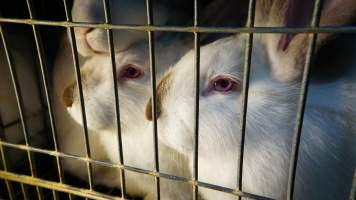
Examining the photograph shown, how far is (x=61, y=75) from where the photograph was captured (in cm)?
155

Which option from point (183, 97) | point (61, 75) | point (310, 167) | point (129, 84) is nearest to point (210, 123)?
point (183, 97)

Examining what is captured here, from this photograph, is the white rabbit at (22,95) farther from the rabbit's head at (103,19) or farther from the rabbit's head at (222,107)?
the rabbit's head at (222,107)

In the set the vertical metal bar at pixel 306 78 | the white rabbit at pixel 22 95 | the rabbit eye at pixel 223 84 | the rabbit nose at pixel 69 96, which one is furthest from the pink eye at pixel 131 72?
the vertical metal bar at pixel 306 78

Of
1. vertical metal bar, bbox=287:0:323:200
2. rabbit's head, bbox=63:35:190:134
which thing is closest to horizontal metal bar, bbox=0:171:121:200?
rabbit's head, bbox=63:35:190:134

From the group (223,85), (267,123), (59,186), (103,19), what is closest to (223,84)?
(223,85)

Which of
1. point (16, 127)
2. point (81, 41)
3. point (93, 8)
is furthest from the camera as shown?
point (16, 127)

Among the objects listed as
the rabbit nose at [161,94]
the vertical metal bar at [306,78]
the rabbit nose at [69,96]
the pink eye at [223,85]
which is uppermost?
the rabbit nose at [69,96]

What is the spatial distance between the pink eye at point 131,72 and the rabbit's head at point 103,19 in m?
0.07

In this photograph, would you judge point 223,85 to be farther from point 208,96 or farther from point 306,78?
point 306,78

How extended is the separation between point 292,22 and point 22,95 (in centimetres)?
119

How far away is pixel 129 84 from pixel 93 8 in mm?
279

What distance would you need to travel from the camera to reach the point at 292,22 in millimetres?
804

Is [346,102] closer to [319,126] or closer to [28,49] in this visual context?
[319,126]

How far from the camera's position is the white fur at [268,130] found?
34.9 inches
